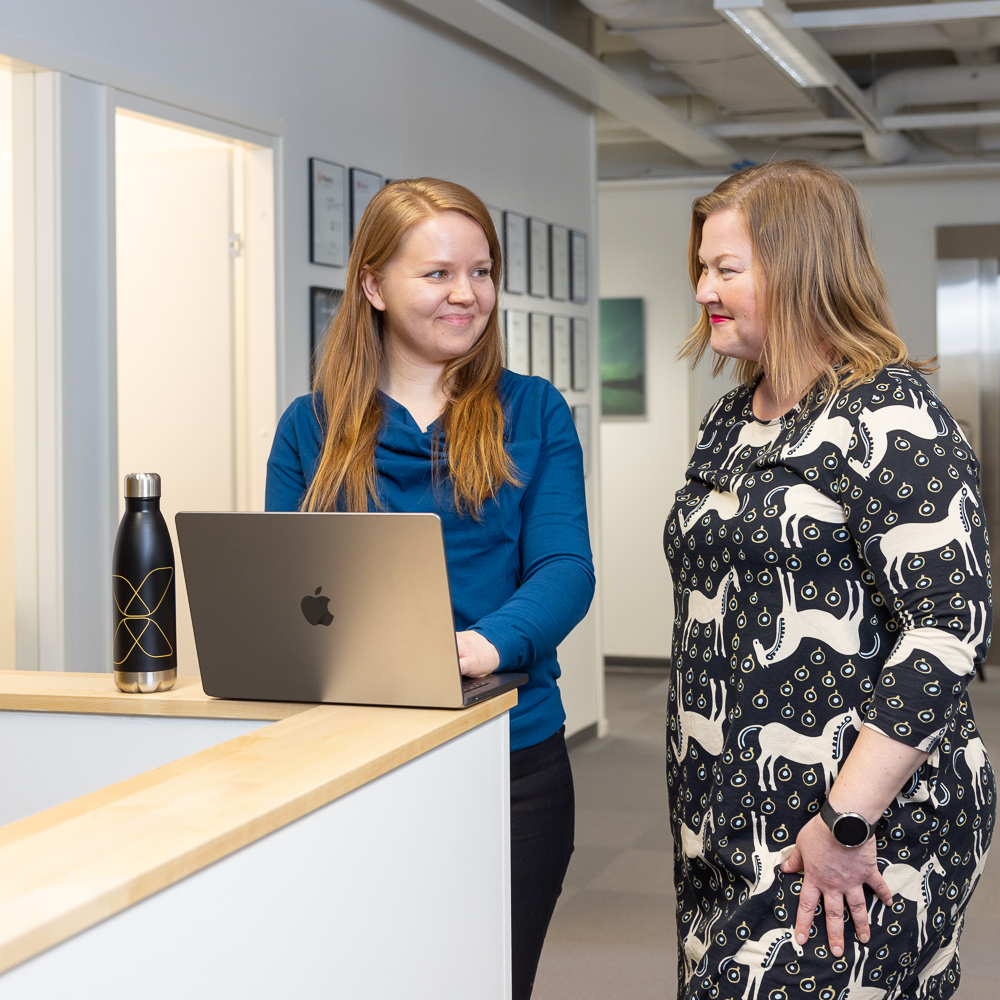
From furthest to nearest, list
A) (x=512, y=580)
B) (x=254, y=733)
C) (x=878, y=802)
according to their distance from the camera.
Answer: (x=512, y=580), (x=878, y=802), (x=254, y=733)

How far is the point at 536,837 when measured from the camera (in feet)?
5.54

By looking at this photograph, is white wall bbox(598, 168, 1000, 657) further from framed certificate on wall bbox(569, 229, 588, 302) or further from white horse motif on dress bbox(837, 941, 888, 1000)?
white horse motif on dress bbox(837, 941, 888, 1000)

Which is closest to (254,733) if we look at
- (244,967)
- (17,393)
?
(244,967)

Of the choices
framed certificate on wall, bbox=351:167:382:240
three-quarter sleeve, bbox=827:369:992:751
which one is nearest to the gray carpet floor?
three-quarter sleeve, bbox=827:369:992:751

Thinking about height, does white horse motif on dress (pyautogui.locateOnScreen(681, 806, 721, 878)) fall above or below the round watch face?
below

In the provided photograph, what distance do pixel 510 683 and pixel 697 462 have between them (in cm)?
45

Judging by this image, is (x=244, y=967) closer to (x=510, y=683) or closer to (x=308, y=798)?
(x=308, y=798)

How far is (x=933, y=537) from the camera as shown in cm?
141

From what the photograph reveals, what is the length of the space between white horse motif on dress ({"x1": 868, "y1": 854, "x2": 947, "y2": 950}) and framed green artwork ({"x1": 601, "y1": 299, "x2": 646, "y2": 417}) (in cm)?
607

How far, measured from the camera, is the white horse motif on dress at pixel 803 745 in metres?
1.50

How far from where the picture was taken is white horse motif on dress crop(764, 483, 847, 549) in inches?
58.5

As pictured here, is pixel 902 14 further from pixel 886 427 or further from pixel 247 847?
pixel 247 847

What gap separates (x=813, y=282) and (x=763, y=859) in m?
0.71

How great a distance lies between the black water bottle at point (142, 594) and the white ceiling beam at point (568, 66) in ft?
10.3
